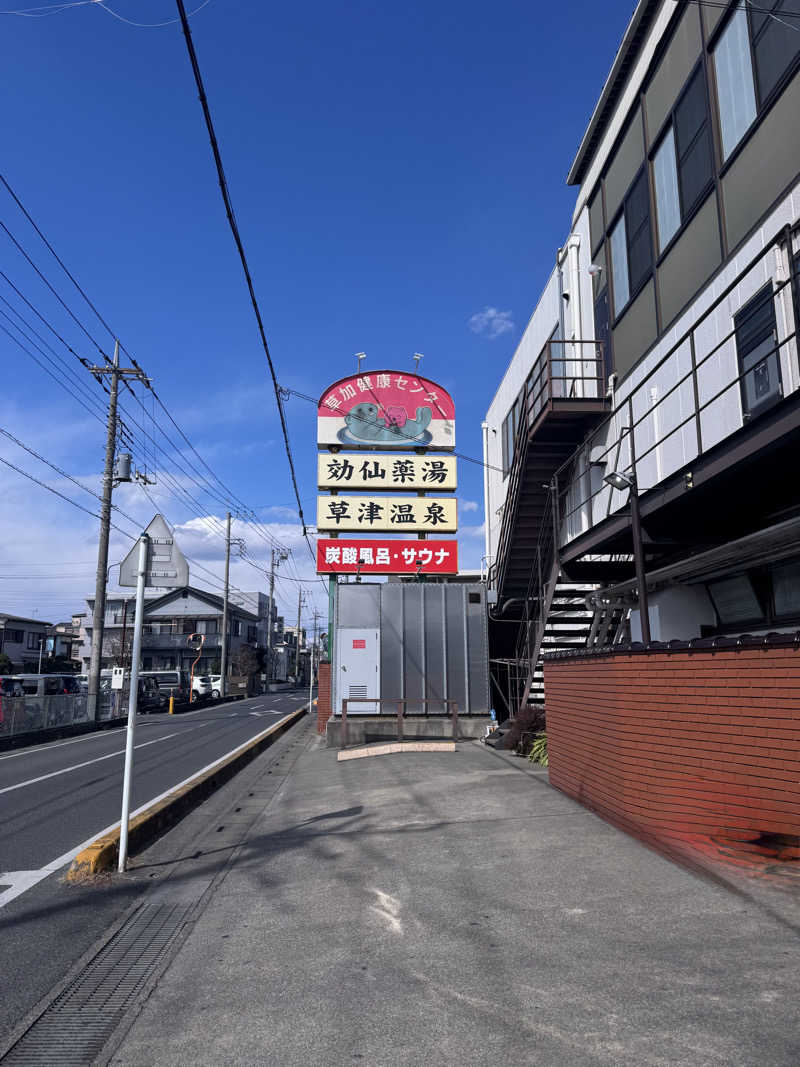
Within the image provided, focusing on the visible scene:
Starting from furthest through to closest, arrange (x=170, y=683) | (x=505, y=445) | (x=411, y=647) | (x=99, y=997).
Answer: (x=170, y=683) < (x=505, y=445) < (x=411, y=647) < (x=99, y=997)

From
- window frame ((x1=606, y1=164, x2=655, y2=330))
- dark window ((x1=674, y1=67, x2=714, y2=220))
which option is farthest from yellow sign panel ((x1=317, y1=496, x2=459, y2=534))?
dark window ((x1=674, y1=67, x2=714, y2=220))


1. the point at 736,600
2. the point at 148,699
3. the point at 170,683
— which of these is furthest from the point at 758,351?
the point at 170,683

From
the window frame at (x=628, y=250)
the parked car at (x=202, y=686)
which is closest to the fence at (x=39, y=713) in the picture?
the window frame at (x=628, y=250)

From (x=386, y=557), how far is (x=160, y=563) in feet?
52.0

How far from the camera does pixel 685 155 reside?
1167 cm

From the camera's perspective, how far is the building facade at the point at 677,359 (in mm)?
8711

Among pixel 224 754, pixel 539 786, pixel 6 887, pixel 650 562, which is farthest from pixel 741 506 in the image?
pixel 224 754

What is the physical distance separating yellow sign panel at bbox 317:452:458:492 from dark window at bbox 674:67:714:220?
12.9 m

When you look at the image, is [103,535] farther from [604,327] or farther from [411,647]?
[604,327]

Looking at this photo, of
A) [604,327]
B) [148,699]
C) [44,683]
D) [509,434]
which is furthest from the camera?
[148,699]

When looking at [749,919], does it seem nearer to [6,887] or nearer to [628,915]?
[628,915]

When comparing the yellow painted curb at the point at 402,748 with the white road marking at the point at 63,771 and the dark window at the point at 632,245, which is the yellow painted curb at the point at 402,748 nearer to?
the white road marking at the point at 63,771

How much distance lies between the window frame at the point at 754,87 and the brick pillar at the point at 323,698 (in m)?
16.7

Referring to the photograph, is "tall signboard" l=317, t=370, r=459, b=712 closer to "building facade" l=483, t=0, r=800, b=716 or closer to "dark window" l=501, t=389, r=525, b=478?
"dark window" l=501, t=389, r=525, b=478
